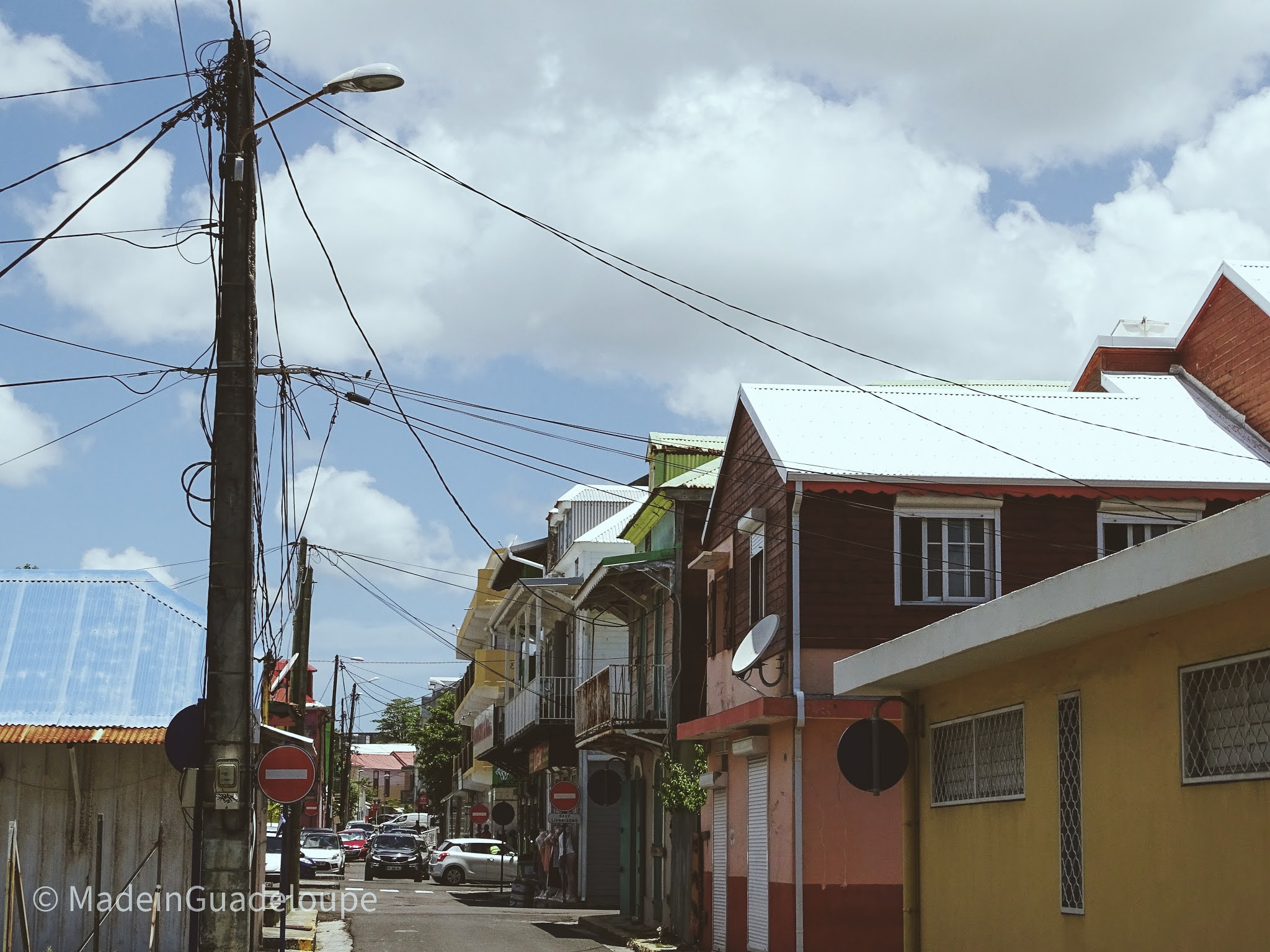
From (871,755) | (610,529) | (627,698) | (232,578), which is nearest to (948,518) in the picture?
(871,755)

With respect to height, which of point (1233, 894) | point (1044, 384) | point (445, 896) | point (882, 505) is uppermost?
point (1044, 384)

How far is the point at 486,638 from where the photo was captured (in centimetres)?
5984

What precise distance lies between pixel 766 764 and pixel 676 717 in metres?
6.32

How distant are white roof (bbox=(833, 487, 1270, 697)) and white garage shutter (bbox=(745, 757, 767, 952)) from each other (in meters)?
8.36

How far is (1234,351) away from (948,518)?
648 centimetres

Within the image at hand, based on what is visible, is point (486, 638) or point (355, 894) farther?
point (486, 638)

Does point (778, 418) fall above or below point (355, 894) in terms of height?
above

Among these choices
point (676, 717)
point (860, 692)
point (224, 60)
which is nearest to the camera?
point (224, 60)

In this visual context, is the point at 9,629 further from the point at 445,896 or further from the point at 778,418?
the point at 445,896

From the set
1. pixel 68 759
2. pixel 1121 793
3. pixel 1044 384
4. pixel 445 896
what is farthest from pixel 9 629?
pixel 445 896

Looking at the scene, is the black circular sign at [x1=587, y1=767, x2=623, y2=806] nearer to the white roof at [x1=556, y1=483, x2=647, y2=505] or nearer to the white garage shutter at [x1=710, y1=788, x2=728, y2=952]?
the white garage shutter at [x1=710, y1=788, x2=728, y2=952]

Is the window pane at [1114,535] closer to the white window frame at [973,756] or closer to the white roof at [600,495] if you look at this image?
the white window frame at [973,756]

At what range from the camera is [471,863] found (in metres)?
48.5

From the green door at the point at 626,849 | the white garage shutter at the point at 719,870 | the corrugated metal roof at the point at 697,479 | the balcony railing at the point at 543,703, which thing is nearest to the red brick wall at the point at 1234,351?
the corrugated metal roof at the point at 697,479
